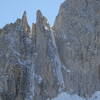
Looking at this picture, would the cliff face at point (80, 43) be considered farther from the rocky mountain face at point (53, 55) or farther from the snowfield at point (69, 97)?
the snowfield at point (69, 97)

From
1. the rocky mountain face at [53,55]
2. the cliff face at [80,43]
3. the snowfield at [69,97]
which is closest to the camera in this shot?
the snowfield at [69,97]

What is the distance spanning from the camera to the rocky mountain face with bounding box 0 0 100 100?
9006 centimetres

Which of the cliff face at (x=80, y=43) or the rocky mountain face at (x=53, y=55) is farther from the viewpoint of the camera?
the cliff face at (x=80, y=43)

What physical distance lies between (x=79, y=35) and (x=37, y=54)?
9.63 m

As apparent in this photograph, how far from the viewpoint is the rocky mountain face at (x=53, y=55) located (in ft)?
295

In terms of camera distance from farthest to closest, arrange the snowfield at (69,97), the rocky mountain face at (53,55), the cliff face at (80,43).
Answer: the cliff face at (80,43) → the rocky mountain face at (53,55) → the snowfield at (69,97)

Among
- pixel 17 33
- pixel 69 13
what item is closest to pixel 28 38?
pixel 17 33

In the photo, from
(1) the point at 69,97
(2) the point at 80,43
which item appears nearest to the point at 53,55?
(2) the point at 80,43

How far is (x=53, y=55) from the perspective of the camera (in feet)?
308

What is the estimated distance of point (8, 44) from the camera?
9556cm

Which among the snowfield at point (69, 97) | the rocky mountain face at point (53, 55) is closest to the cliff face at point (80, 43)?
the rocky mountain face at point (53, 55)

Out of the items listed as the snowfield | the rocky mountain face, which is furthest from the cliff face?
the snowfield

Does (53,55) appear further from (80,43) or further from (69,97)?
(69,97)

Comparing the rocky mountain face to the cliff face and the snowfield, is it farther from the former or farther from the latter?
the snowfield
